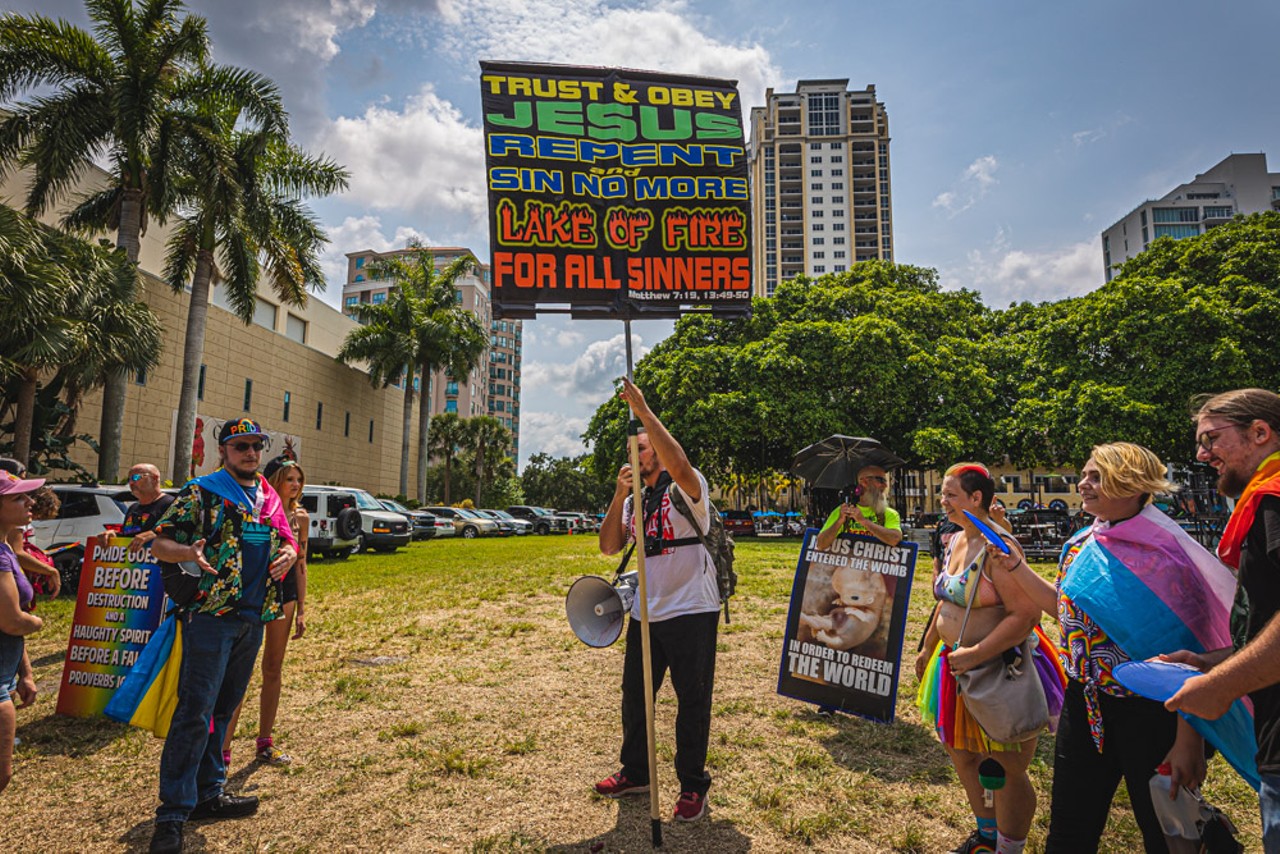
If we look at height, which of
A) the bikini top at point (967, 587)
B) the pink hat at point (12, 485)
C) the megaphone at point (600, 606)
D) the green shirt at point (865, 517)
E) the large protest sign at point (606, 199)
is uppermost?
the large protest sign at point (606, 199)

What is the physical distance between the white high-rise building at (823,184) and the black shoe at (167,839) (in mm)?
111164

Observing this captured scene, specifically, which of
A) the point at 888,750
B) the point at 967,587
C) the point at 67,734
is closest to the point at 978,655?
the point at 967,587

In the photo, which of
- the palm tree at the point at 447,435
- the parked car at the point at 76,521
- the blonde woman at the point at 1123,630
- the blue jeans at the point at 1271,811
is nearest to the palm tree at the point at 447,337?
the palm tree at the point at 447,435

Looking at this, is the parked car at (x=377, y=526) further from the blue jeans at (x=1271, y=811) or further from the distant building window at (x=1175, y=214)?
the distant building window at (x=1175, y=214)

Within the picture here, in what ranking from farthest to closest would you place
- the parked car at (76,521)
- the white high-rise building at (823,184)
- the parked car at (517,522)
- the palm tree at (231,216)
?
the white high-rise building at (823,184)
the parked car at (517,522)
the palm tree at (231,216)
the parked car at (76,521)

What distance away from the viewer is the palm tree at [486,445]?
62688mm

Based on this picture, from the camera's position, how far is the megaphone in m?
3.79

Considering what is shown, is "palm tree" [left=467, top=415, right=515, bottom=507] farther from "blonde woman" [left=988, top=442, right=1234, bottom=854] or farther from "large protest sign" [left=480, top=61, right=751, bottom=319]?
"blonde woman" [left=988, top=442, right=1234, bottom=854]

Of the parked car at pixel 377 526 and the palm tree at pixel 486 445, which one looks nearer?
the parked car at pixel 377 526

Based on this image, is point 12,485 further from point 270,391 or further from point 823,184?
point 823,184

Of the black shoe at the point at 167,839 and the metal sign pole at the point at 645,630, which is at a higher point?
the metal sign pole at the point at 645,630

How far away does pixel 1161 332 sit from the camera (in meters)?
24.4

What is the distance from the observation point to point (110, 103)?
17.7m

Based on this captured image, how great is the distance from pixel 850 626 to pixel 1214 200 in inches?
4458
